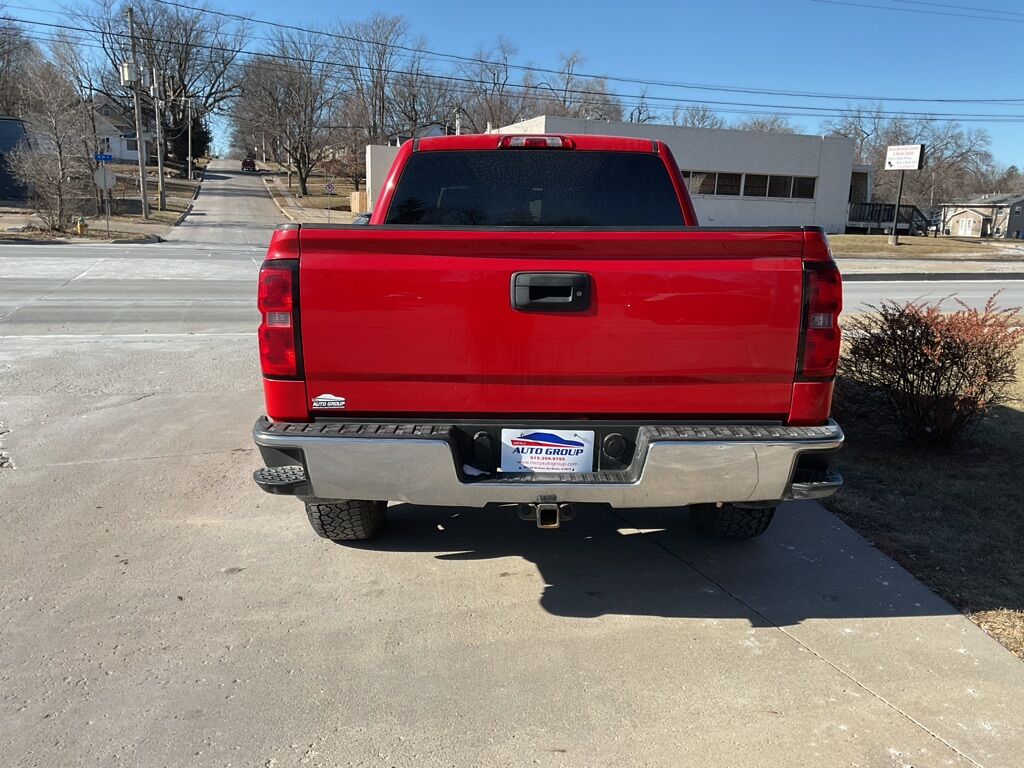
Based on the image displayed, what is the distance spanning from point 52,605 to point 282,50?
264ft

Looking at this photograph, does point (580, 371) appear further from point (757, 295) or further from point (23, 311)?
point (23, 311)

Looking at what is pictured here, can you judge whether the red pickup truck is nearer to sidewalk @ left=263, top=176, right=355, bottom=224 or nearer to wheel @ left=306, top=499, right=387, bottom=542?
wheel @ left=306, top=499, right=387, bottom=542

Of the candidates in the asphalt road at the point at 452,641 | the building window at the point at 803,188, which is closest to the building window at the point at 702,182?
the building window at the point at 803,188

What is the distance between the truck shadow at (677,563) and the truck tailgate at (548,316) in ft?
3.62

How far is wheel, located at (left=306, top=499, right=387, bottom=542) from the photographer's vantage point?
3938 mm

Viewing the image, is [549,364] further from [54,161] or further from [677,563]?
[54,161]

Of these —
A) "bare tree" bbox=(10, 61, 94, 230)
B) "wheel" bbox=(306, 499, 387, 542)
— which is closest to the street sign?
"bare tree" bbox=(10, 61, 94, 230)

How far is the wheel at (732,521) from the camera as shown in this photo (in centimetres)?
408

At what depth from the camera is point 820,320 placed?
3.07m

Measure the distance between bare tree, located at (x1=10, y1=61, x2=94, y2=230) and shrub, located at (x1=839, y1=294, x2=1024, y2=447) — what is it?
31206mm

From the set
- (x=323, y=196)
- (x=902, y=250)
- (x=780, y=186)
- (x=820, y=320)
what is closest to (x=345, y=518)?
(x=820, y=320)

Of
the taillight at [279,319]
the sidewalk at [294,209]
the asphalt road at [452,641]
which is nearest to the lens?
the asphalt road at [452,641]

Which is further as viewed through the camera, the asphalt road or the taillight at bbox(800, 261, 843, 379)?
the taillight at bbox(800, 261, 843, 379)

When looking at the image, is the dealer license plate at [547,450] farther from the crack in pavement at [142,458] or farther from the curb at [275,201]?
the curb at [275,201]
